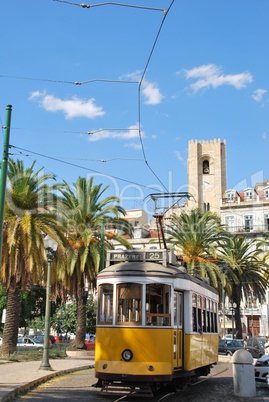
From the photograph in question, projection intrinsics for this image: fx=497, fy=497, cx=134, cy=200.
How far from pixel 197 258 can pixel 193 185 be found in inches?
2191

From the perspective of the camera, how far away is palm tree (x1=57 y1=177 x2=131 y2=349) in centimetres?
2759

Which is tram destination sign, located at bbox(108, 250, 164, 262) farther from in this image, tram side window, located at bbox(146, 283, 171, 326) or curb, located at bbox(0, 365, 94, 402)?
curb, located at bbox(0, 365, 94, 402)

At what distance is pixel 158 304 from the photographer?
36.5ft

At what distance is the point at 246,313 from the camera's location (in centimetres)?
6444

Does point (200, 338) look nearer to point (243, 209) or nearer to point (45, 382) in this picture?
point (45, 382)

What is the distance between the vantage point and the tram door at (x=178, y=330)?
11130 mm

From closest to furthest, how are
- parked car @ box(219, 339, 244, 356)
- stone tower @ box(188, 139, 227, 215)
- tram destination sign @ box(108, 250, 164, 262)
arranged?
tram destination sign @ box(108, 250, 164, 262) < parked car @ box(219, 339, 244, 356) < stone tower @ box(188, 139, 227, 215)

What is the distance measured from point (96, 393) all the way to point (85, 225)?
17.1 m

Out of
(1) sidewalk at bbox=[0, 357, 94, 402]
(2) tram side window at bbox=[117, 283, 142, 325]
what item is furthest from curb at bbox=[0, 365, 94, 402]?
(2) tram side window at bbox=[117, 283, 142, 325]

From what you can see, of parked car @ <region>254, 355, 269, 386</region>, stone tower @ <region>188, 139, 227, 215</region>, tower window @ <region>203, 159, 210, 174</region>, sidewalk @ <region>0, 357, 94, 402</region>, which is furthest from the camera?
tower window @ <region>203, 159, 210, 174</region>

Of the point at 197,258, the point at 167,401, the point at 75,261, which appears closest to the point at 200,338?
the point at 167,401

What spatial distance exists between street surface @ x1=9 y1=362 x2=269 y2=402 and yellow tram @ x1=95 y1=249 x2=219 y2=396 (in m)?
0.46

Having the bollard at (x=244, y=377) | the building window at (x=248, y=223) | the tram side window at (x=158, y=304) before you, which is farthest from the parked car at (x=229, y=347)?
the building window at (x=248, y=223)

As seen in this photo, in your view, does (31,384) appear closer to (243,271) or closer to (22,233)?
(22,233)
